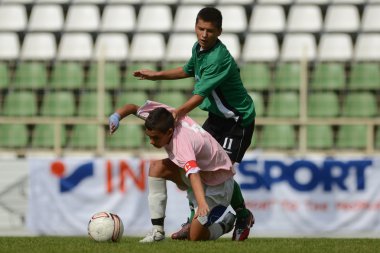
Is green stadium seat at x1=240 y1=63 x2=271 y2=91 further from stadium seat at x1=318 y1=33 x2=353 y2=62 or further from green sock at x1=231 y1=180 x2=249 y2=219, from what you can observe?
green sock at x1=231 y1=180 x2=249 y2=219

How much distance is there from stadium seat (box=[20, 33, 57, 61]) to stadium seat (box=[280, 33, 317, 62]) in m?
3.70

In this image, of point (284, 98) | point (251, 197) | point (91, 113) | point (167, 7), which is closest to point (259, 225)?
point (251, 197)

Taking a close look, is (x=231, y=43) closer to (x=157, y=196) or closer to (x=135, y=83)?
(x=135, y=83)

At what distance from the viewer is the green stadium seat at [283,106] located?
13.1 metres

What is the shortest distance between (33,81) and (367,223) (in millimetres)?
5562

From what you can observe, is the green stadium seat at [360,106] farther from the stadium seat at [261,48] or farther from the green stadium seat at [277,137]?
the stadium seat at [261,48]

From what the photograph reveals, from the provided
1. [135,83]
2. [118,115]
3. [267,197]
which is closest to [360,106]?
[267,197]

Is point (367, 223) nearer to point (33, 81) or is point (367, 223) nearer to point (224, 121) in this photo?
point (224, 121)

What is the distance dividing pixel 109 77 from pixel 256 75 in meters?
2.20

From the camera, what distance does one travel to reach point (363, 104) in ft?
43.4

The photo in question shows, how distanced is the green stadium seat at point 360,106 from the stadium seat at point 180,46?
8.78 ft

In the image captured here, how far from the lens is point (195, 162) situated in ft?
20.7

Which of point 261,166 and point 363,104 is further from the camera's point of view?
point 363,104

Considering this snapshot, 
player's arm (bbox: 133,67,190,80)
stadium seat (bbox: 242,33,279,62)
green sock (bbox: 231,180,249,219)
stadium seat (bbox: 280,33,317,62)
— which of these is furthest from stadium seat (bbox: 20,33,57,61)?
green sock (bbox: 231,180,249,219)
